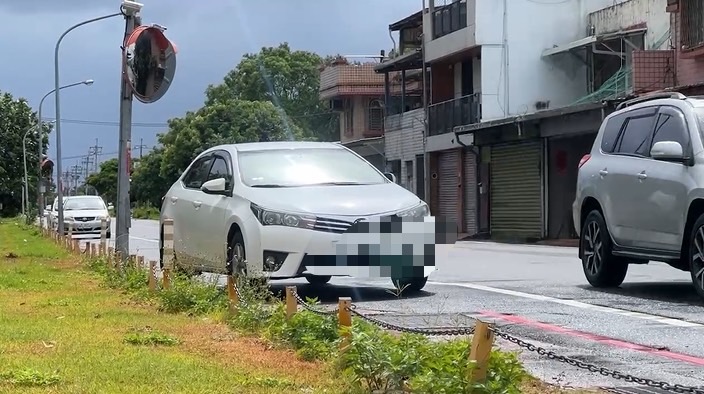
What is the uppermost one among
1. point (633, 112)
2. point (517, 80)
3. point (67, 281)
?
point (517, 80)

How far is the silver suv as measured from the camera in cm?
985

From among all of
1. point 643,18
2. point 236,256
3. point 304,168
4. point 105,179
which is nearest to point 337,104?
point 643,18

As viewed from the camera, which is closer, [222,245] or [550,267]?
[222,245]

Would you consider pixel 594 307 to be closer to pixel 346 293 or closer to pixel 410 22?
pixel 346 293

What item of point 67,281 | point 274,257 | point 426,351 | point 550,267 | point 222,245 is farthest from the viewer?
point 550,267

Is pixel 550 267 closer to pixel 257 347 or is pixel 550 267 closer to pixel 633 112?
pixel 633 112

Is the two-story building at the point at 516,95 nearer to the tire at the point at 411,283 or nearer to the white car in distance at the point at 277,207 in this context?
the white car in distance at the point at 277,207

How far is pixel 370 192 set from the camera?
10.8 m

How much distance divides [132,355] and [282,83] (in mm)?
68055

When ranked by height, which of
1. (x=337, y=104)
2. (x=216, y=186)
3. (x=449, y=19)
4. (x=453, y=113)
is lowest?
(x=216, y=186)

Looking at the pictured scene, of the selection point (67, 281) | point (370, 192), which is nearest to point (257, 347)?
point (370, 192)

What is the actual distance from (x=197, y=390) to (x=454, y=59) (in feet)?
113

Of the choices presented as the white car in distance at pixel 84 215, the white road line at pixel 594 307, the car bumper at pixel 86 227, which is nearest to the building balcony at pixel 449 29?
the white car in distance at pixel 84 215

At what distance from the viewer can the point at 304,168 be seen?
11398mm
